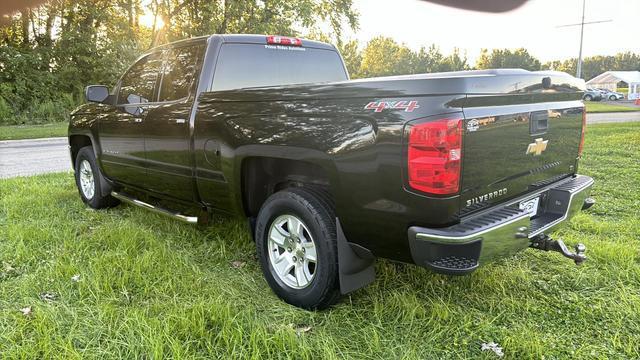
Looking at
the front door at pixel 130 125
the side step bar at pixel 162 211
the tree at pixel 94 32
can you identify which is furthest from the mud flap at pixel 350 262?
the tree at pixel 94 32

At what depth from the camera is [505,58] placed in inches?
2714

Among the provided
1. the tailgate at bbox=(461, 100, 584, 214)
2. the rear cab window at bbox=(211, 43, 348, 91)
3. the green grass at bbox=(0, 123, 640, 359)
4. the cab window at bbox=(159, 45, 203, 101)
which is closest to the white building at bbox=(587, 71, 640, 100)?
the rear cab window at bbox=(211, 43, 348, 91)

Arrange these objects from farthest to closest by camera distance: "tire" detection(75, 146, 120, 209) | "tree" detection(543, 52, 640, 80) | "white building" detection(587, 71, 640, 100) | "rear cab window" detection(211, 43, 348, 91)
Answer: "tree" detection(543, 52, 640, 80)
"white building" detection(587, 71, 640, 100)
"tire" detection(75, 146, 120, 209)
"rear cab window" detection(211, 43, 348, 91)

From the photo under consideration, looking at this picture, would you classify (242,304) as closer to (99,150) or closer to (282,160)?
(282,160)

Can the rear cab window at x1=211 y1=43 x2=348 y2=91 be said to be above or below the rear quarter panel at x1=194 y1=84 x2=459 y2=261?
above

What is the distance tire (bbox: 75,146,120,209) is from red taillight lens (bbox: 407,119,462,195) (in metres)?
4.22

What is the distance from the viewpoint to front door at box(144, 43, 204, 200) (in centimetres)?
389

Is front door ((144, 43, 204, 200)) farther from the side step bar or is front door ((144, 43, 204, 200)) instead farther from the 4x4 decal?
the 4x4 decal

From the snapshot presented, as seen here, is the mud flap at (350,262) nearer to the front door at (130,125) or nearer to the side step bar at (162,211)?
the side step bar at (162,211)

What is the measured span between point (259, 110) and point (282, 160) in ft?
1.23

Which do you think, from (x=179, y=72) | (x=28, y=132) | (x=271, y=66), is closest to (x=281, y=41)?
(x=271, y=66)

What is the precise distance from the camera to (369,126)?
2562 mm

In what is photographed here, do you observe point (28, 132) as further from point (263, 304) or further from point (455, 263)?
point (455, 263)

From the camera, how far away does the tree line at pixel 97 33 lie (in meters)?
19.9
